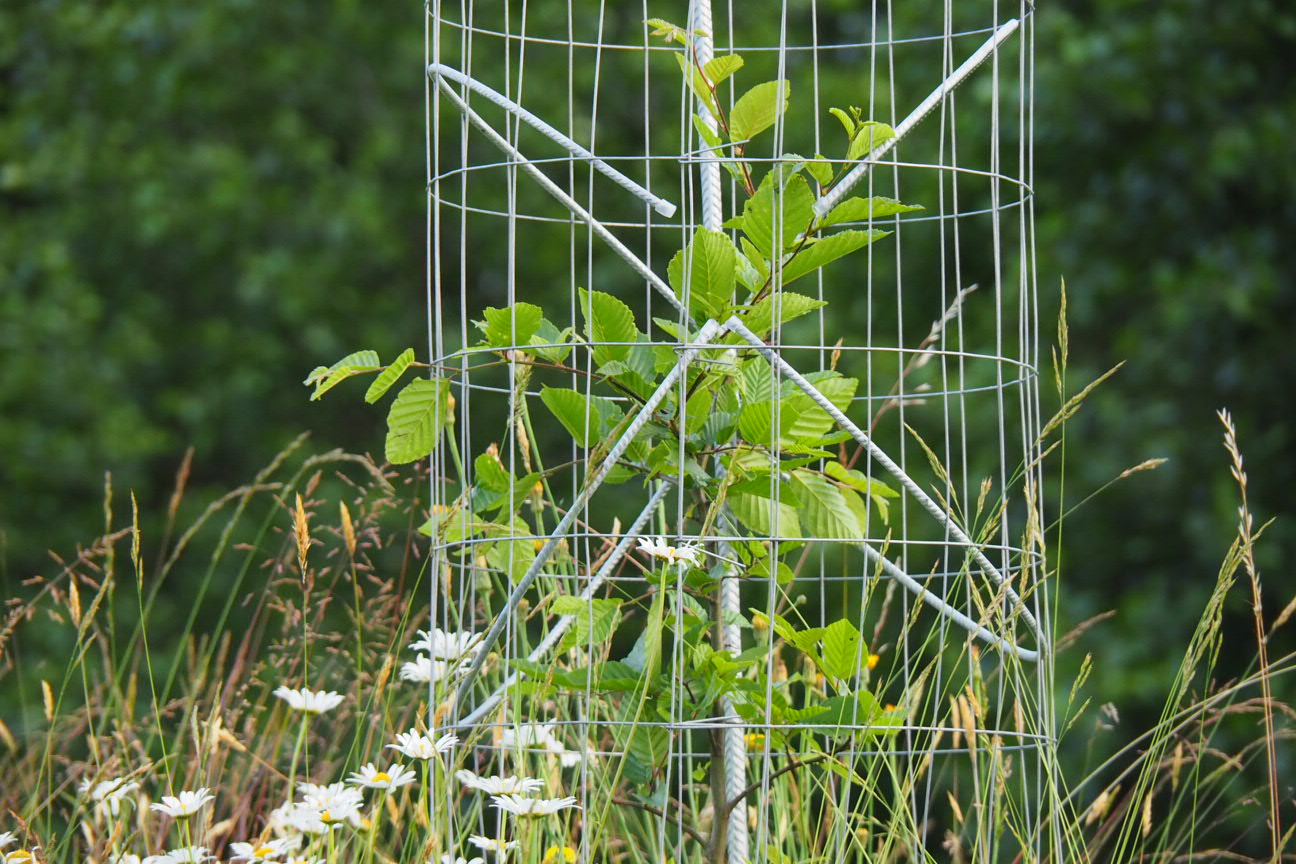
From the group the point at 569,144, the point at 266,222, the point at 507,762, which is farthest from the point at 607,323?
the point at 266,222

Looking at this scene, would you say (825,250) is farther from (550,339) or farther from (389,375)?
(389,375)

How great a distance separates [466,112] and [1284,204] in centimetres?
339

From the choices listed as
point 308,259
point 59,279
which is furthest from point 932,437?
point 59,279

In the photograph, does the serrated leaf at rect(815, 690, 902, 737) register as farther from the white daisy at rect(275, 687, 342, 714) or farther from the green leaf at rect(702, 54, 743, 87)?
the green leaf at rect(702, 54, 743, 87)

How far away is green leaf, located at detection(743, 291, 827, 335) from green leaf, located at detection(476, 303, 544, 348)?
208 millimetres

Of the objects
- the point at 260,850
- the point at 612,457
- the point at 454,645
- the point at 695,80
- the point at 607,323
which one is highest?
the point at 695,80

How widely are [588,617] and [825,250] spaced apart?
0.41 m

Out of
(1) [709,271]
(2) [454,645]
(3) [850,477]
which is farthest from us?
(2) [454,645]

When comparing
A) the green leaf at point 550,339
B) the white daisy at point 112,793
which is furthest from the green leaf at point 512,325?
the white daisy at point 112,793

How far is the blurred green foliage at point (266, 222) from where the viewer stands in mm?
4641

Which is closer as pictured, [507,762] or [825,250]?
[825,250]

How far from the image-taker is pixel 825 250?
4.89ft

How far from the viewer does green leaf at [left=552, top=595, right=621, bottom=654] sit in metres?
1.50

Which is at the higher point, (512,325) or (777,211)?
(777,211)
